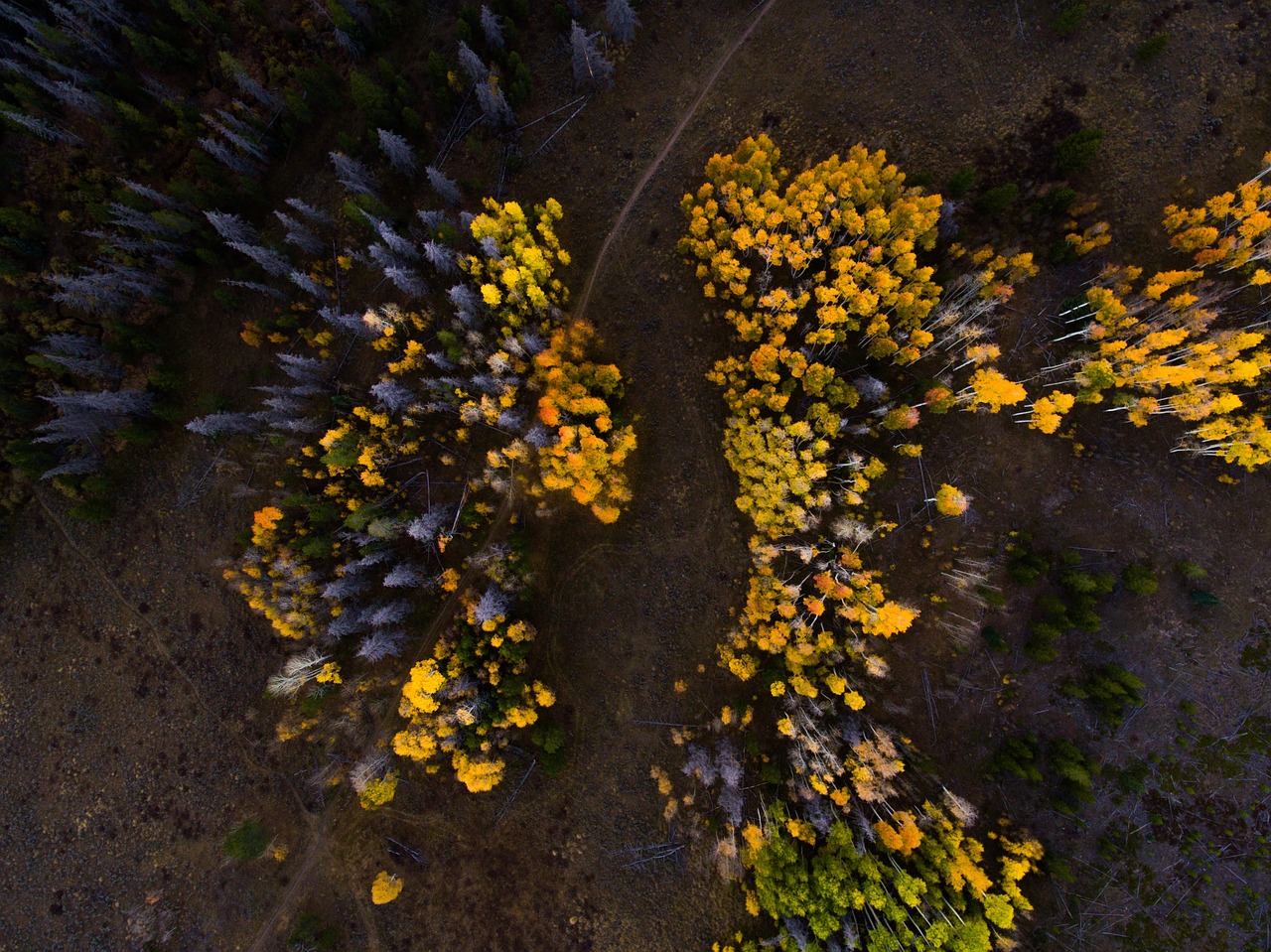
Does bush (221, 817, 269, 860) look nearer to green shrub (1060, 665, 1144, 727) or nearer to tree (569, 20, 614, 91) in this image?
green shrub (1060, 665, 1144, 727)

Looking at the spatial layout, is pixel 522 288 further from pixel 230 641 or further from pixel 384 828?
pixel 384 828

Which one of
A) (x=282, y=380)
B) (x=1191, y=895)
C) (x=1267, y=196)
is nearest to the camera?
(x=1267, y=196)

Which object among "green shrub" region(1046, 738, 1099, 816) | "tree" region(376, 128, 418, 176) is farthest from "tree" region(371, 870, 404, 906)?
"tree" region(376, 128, 418, 176)

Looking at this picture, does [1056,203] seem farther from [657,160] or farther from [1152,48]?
[657,160]

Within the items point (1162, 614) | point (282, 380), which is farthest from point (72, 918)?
point (1162, 614)

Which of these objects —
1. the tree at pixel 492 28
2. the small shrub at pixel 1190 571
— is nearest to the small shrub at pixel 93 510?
the tree at pixel 492 28

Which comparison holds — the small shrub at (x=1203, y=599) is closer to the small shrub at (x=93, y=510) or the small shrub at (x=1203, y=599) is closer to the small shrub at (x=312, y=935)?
the small shrub at (x=312, y=935)
